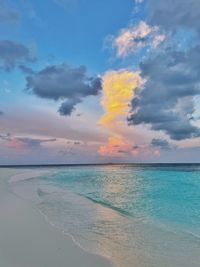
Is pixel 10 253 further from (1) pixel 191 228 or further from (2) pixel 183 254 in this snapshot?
(1) pixel 191 228

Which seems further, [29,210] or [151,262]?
[29,210]

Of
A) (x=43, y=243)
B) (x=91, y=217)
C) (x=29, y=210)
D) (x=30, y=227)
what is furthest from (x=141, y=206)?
(x=43, y=243)

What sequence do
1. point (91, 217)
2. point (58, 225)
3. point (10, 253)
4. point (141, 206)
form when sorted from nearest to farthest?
point (10, 253), point (58, 225), point (91, 217), point (141, 206)

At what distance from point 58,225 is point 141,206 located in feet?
24.5

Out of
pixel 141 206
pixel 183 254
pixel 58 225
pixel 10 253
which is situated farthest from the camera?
pixel 141 206

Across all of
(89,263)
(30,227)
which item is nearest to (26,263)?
(89,263)

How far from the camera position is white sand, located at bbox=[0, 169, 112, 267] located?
6285 mm

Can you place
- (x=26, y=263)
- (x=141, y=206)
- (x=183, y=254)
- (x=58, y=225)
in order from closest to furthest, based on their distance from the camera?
(x=26, y=263) → (x=183, y=254) → (x=58, y=225) → (x=141, y=206)

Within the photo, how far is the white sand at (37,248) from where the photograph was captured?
20.6 feet

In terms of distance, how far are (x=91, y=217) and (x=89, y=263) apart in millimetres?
5799

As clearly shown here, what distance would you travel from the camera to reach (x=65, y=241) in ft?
26.5

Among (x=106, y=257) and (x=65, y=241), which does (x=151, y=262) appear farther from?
(x=65, y=241)

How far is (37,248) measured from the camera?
7.25 m

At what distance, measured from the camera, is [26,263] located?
20.1 ft
